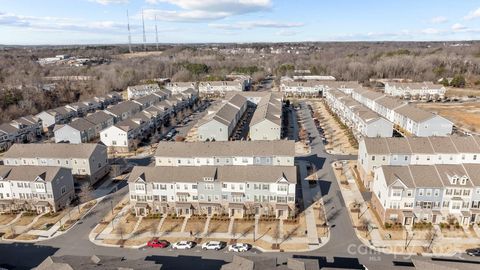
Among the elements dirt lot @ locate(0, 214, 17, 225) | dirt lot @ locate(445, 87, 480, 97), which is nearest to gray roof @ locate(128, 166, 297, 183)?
dirt lot @ locate(0, 214, 17, 225)

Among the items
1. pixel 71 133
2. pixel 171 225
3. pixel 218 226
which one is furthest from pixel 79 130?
pixel 218 226

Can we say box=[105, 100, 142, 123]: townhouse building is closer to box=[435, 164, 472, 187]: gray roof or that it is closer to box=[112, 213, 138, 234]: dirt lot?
box=[112, 213, 138, 234]: dirt lot

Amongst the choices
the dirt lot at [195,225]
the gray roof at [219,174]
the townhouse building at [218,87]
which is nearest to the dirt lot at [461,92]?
the townhouse building at [218,87]

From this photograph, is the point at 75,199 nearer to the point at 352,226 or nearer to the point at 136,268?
the point at 136,268

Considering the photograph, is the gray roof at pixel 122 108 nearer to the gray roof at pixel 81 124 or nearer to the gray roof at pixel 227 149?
the gray roof at pixel 81 124

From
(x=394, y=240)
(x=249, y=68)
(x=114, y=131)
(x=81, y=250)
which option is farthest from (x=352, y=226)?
(x=249, y=68)

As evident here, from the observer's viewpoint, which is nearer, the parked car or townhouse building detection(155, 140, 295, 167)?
the parked car
